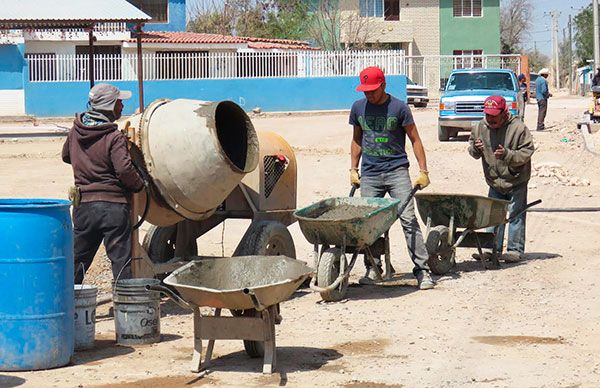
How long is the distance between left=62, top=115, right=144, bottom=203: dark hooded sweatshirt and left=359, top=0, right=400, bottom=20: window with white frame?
5362 cm

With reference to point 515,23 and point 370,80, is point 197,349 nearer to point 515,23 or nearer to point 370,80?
point 370,80


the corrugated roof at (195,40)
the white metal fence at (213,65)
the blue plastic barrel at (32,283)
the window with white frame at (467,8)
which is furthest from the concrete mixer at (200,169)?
the window with white frame at (467,8)

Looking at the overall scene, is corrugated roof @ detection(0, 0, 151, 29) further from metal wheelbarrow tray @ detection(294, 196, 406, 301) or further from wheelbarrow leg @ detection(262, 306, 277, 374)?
wheelbarrow leg @ detection(262, 306, 277, 374)

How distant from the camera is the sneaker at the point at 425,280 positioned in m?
11.1

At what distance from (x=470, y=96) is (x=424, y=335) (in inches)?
825

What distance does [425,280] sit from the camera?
1110cm

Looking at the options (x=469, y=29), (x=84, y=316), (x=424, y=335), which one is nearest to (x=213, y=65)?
(x=469, y=29)

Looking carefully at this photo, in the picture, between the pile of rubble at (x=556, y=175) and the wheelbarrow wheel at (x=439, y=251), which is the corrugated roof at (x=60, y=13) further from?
the wheelbarrow wheel at (x=439, y=251)

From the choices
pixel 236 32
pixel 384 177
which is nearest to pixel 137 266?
pixel 384 177

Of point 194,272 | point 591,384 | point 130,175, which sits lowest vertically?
point 591,384

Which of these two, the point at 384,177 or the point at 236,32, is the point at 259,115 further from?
the point at 384,177

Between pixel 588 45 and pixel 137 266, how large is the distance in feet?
280

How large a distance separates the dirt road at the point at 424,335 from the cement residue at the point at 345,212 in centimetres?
72

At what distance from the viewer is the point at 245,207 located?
11125 millimetres
